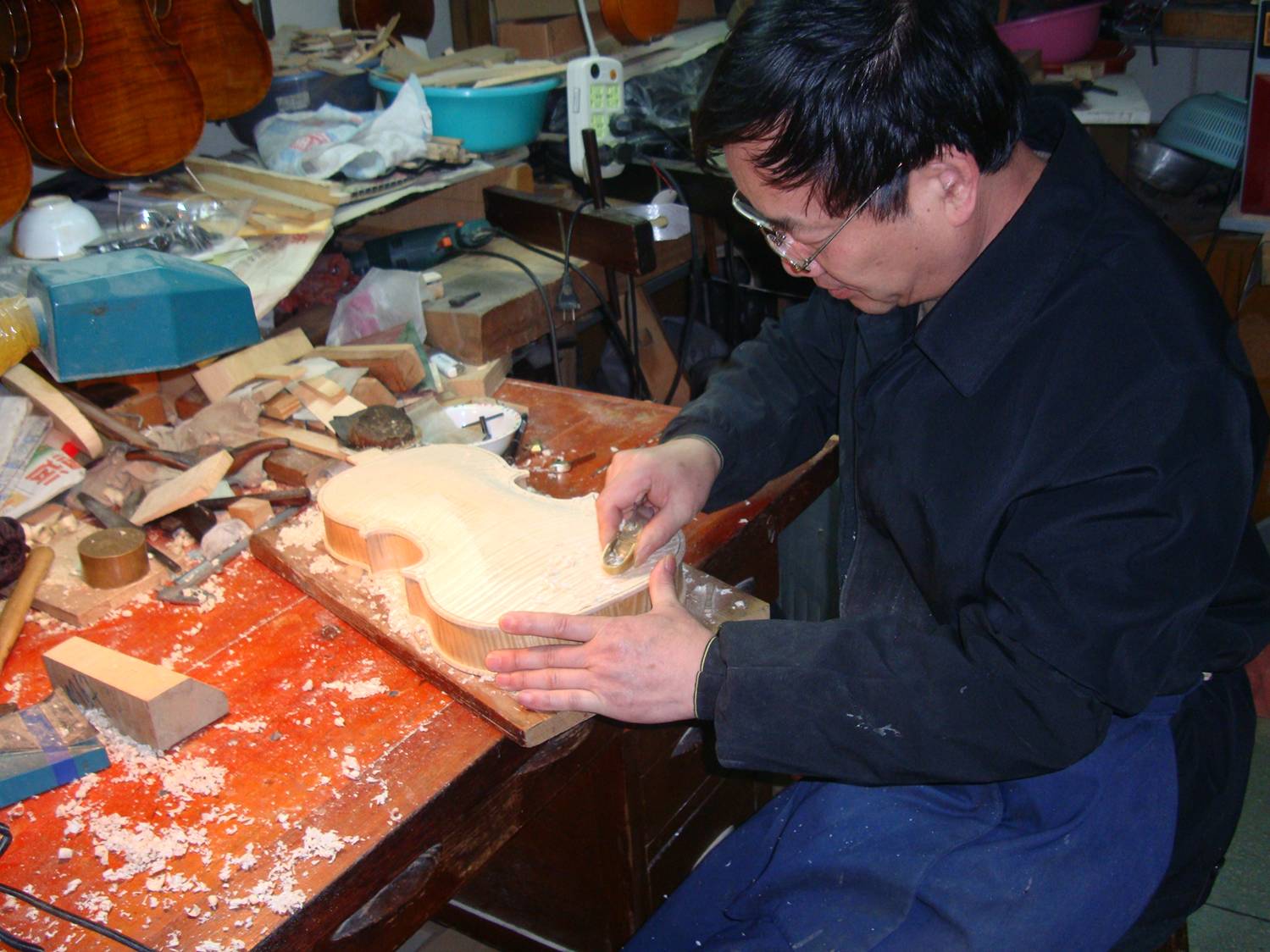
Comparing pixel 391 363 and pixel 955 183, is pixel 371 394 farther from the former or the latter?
pixel 955 183

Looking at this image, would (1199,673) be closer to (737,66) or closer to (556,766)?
(556,766)

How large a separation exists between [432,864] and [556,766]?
0.18m

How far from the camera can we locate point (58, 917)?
0.93 meters

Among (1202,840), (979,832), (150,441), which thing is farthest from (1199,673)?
(150,441)

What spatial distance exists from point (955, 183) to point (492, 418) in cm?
89

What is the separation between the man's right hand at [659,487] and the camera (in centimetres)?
132

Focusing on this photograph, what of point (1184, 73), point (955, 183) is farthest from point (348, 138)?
point (1184, 73)

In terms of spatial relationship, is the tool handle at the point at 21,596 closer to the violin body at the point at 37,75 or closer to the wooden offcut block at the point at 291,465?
the wooden offcut block at the point at 291,465

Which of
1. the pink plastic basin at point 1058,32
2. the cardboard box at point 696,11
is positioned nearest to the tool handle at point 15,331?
the cardboard box at point 696,11

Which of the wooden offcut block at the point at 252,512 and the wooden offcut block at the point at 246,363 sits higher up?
the wooden offcut block at the point at 246,363

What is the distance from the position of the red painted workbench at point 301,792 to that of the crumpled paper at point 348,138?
3.45 ft

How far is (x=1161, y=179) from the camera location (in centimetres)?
374

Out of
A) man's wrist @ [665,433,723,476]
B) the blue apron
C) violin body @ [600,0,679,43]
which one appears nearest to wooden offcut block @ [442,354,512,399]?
man's wrist @ [665,433,723,476]

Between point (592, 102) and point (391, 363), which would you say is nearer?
point (391, 363)
